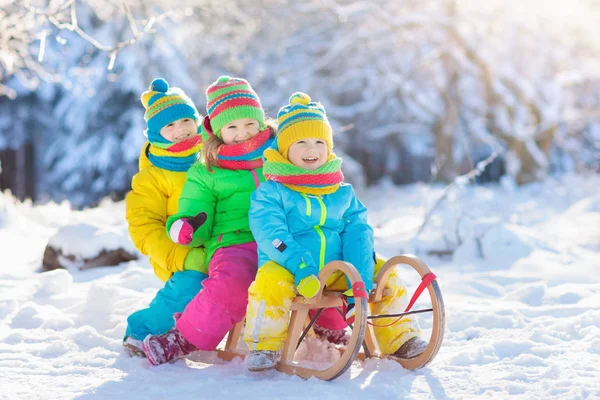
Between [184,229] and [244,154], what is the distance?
1.63 ft

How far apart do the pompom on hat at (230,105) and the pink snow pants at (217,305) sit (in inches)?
27.4

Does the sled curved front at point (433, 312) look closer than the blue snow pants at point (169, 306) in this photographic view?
Yes

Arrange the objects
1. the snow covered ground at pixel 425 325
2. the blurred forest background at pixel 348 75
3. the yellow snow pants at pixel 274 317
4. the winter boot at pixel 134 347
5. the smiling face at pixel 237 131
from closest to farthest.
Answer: the snow covered ground at pixel 425 325 < the yellow snow pants at pixel 274 317 < the winter boot at pixel 134 347 < the smiling face at pixel 237 131 < the blurred forest background at pixel 348 75

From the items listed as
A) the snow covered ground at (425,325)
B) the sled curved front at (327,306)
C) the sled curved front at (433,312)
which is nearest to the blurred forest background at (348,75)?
the snow covered ground at (425,325)

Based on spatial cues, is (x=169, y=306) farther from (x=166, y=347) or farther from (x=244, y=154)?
(x=244, y=154)

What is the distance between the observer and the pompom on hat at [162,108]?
3.80m

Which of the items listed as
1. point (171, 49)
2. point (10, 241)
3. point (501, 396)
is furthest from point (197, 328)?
point (171, 49)

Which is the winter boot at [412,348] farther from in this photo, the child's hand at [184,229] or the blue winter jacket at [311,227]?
the child's hand at [184,229]

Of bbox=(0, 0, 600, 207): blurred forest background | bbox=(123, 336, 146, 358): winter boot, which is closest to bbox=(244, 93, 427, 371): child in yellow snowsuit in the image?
bbox=(123, 336, 146, 358): winter boot

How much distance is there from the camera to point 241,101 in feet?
11.6

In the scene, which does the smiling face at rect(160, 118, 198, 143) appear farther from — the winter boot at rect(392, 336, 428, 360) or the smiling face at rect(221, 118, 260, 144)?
the winter boot at rect(392, 336, 428, 360)

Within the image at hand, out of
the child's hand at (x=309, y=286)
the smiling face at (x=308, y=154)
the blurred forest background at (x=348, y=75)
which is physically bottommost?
the child's hand at (x=309, y=286)

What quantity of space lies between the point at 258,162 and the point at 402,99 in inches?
594

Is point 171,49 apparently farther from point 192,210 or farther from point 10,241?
point 192,210
